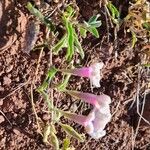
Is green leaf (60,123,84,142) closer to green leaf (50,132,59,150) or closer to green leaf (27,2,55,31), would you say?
green leaf (50,132,59,150)

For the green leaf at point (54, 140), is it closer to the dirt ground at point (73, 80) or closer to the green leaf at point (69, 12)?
the dirt ground at point (73, 80)

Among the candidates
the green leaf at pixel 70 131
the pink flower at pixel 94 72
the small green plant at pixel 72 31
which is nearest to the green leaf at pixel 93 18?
the small green plant at pixel 72 31

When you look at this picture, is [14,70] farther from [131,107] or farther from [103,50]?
[131,107]

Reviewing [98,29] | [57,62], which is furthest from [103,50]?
[57,62]

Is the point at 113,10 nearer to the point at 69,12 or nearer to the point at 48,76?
the point at 69,12

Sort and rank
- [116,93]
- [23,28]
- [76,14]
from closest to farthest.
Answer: [23,28] < [76,14] < [116,93]

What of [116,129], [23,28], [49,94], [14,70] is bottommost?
[116,129]
